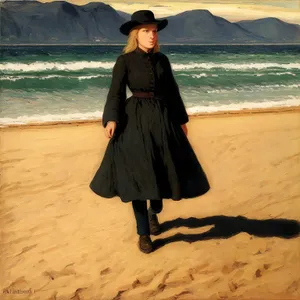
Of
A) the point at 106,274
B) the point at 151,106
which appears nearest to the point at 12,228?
the point at 106,274

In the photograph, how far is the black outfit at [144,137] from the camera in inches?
114

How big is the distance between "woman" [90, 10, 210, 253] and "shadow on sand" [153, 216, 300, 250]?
0.56 m

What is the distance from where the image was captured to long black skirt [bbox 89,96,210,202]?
2.90m

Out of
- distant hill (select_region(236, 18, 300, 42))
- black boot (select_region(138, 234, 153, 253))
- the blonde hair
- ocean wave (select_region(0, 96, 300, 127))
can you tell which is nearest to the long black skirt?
the blonde hair

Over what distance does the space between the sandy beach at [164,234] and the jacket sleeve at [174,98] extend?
3.20 feet

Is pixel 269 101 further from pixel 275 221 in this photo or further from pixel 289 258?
pixel 289 258

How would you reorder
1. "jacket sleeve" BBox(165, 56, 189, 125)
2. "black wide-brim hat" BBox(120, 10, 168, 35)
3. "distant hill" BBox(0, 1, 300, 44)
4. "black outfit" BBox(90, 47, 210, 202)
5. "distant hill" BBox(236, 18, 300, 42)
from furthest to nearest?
"distant hill" BBox(236, 18, 300, 42), "distant hill" BBox(0, 1, 300, 44), "jacket sleeve" BBox(165, 56, 189, 125), "black outfit" BBox(90, 47, 210, 202), "black wide-brim hat" BBox(120, 10, 168, 35)

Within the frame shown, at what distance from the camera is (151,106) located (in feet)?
9.59

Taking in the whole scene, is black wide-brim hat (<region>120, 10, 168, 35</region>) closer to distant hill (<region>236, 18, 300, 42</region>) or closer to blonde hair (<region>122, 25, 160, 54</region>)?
blonde hair (<region>122, 25, 160, 54</region>)

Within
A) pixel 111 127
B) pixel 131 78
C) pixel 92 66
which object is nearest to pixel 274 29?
pixel 131 78

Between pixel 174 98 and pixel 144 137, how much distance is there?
38cm

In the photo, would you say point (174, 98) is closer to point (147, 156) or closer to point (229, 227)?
point (147, 156)

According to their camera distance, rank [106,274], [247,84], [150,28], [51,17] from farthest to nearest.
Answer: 1. [247,84]
2. [51,17]
3. [106,274]
4. [150,28]

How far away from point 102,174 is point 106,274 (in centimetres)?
69
